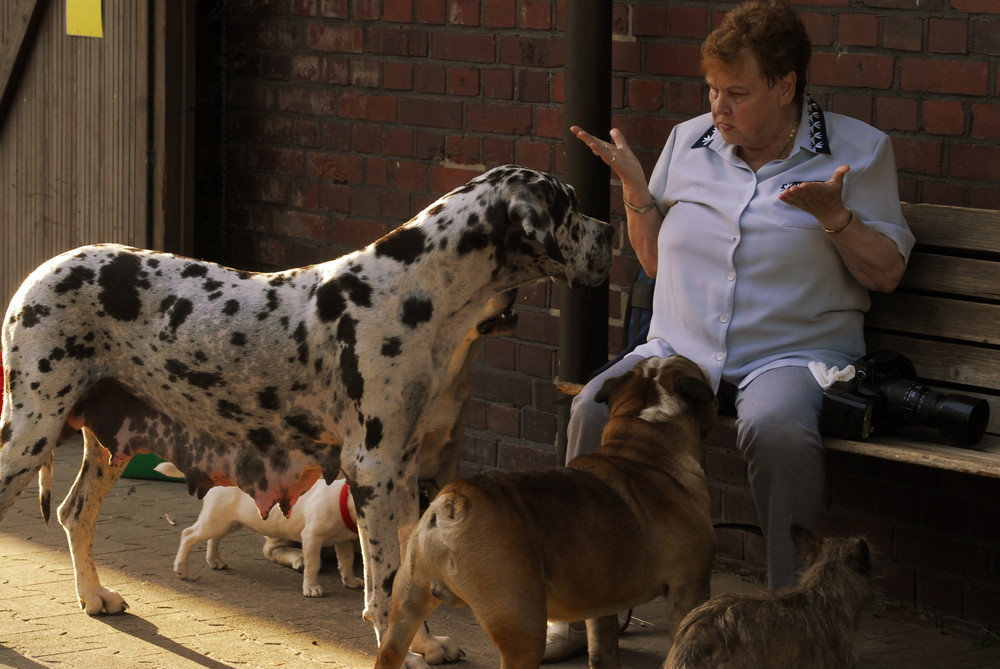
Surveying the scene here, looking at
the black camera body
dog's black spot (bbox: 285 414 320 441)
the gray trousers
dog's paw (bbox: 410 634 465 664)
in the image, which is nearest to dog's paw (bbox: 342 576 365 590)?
dog's paw (bbox: 410 634 465 664)

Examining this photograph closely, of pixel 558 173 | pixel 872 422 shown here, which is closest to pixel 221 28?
pixel 558 173

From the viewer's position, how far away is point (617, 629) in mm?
4340

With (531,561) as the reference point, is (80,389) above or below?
above

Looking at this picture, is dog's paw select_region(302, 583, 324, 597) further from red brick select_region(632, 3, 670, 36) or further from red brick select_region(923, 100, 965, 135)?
red brick select_region(923, 100, 965, 135)

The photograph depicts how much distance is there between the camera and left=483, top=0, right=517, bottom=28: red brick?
622 centimetres

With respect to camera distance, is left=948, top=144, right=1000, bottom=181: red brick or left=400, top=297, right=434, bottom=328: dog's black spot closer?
left=400, top=297, right=434, bottom=328: dog's black spot

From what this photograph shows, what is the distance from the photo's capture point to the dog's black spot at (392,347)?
4.26m

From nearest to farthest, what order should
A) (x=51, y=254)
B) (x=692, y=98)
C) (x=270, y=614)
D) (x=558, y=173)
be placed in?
(x=270, y=614) < (x=692, y=98) < (x=558, y=173) < (x=51, y=254)

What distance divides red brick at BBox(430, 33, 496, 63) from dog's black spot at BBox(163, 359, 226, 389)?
2538 mm

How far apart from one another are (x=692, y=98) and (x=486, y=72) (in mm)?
1164

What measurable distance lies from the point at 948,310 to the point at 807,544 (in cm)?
126

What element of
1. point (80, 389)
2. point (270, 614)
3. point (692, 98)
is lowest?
point (270, 614)

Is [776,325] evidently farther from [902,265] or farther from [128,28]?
[128,28]

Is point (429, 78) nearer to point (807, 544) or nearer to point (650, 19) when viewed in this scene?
point (650, 19)
